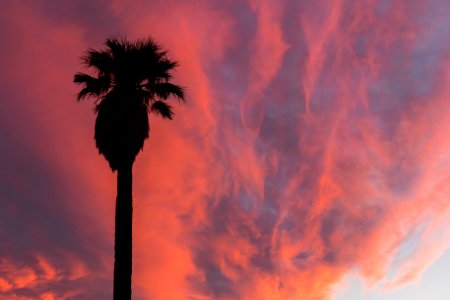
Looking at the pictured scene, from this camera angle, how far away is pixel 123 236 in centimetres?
1866

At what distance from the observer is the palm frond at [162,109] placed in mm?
23406

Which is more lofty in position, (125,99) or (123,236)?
(125,99)

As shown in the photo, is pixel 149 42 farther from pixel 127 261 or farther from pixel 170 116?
pixel 127 261

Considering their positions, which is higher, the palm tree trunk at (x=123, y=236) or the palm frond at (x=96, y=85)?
the palm frond at (x=96, y=85)

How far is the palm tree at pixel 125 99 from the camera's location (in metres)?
20.0

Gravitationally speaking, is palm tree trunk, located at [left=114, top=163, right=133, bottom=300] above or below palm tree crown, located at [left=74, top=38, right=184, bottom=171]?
below

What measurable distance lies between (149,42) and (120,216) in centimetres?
741

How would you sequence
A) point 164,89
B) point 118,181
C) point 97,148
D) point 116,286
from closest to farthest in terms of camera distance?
point 116,286 → point 118,181 → point 97,148 → point 164,89

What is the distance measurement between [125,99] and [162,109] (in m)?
2.49

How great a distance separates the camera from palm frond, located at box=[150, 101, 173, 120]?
76.8ft

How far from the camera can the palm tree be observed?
20.0 m

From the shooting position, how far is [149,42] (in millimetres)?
21812

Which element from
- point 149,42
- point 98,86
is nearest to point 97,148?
point 98,86

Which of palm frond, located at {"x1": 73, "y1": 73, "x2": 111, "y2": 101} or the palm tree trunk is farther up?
palm frond, located at {"x1": 73, "y1": 73, "x2": 111, "y2": 101}
